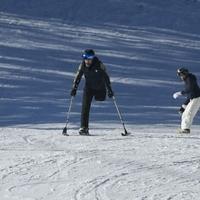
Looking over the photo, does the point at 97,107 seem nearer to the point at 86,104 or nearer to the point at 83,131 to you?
the point at 83,131

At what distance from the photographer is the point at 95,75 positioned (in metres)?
13.4

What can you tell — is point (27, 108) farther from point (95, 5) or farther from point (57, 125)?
point (95, 5)

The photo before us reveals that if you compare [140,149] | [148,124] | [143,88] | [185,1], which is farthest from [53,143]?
[185,1]

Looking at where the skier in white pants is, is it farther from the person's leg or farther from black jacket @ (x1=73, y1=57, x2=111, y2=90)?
the person's leg

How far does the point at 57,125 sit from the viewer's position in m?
16.6

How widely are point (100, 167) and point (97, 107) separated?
10582 mm

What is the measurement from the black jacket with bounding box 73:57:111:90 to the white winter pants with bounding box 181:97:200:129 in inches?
79.5

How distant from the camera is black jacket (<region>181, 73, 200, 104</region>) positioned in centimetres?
1406

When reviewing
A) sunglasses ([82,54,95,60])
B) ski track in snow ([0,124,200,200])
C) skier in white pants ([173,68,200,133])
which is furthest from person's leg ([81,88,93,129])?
skier in white pants ([173,68,200,133])

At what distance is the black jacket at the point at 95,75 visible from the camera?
43.5 feet

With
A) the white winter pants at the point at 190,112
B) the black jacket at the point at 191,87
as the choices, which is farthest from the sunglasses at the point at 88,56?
the white winter pants at the point at 190,112

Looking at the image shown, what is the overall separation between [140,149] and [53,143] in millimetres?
1759

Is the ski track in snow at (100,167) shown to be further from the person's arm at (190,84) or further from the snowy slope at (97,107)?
the person's arm at (190,84)

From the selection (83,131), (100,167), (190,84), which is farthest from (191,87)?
(100,167)
